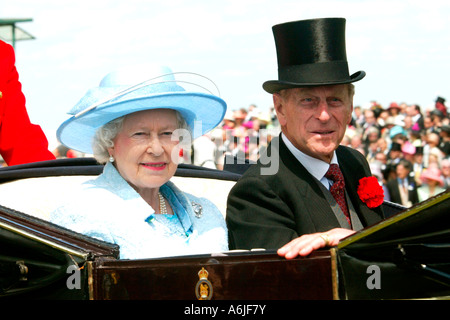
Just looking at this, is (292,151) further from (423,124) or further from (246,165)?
(423,124)

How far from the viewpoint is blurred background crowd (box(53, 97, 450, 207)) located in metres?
8.91

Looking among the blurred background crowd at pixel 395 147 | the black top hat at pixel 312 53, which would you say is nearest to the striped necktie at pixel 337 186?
the black top hat at pixel 312 53

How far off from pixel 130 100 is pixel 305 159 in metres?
0.77

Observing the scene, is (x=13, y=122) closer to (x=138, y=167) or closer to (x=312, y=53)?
(x=138, y=167)

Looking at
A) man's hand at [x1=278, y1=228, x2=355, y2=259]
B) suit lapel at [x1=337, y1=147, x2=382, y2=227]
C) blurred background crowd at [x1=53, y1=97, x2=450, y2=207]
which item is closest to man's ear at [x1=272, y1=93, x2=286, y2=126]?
suit lapel at [x1=337, y1=147, x2=382, y2=227]

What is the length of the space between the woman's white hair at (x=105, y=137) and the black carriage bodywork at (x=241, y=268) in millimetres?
563

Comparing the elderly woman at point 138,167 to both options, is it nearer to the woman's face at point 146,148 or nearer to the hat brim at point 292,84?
the woman's face at point 146,148

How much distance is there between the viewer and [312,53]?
2.88m

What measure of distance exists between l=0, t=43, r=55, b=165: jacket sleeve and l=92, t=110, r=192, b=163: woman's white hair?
0.88 meters

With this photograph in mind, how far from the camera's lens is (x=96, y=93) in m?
2.71

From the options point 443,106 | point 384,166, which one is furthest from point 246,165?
point 443,106

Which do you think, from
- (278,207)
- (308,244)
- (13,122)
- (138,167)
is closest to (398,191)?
(13,122)

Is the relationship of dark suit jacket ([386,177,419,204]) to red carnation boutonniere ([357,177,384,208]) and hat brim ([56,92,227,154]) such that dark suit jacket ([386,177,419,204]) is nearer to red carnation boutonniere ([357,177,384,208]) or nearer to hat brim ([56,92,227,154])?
red carnation boutonniere ([357,177,384,208])
